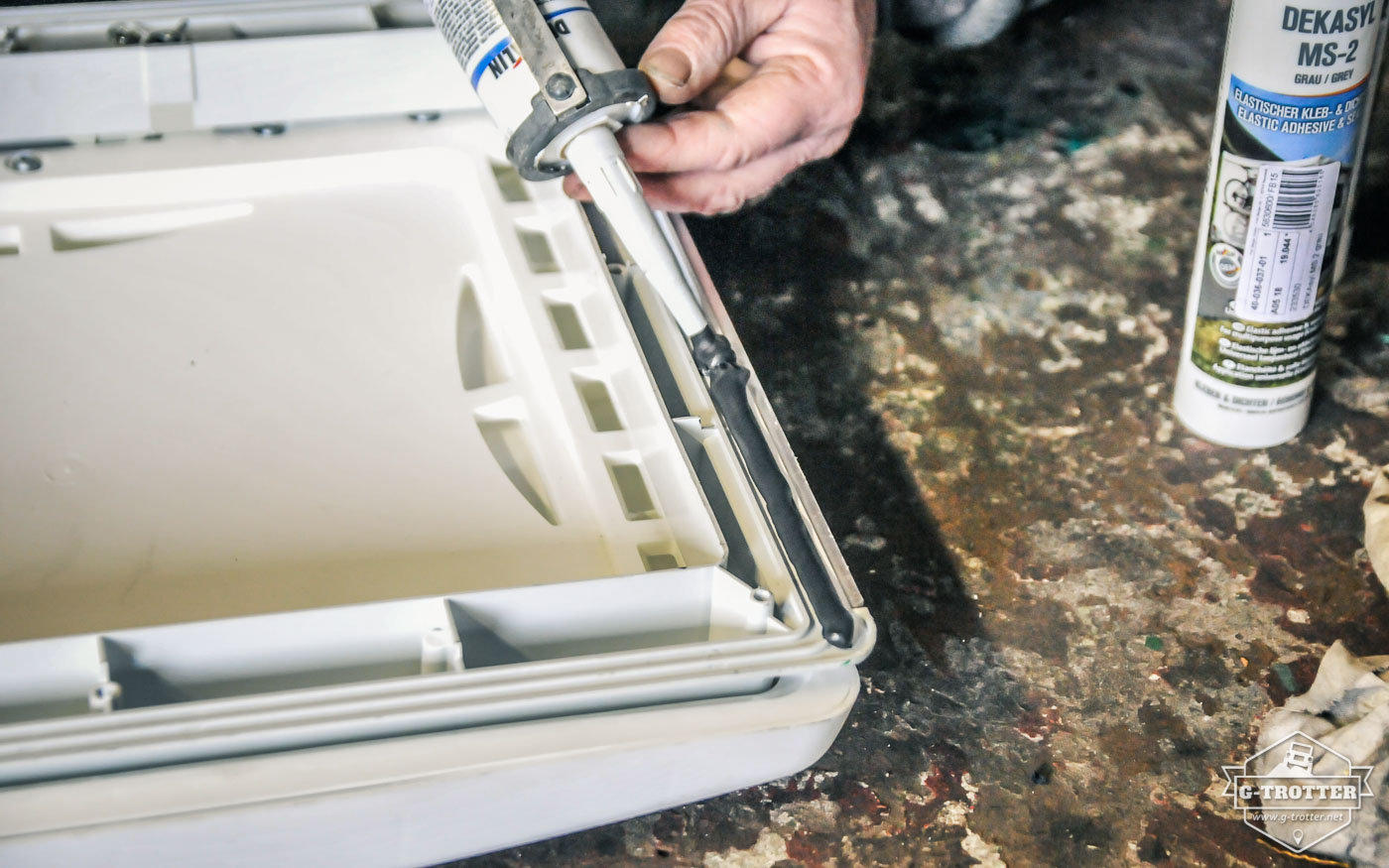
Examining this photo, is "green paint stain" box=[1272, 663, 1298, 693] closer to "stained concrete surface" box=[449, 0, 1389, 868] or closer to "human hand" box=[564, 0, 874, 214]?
"stained concrete surface" box=[449, 0, 1389, 868]

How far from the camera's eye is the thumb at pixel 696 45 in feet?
2.55

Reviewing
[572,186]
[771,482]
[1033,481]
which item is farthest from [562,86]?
[1033,481]

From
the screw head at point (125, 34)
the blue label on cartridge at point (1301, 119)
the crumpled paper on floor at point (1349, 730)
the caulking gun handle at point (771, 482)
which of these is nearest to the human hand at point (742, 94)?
the caulking gun handle at point (771, 482)

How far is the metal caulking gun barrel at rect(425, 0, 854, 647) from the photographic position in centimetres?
70

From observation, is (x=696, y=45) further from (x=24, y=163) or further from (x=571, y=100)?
(x=24, y=163)

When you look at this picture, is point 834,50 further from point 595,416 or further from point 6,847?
point 6,847

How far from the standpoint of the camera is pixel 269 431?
2.46ft

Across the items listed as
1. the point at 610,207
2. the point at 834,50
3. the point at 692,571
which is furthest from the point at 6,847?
the point at 834,50

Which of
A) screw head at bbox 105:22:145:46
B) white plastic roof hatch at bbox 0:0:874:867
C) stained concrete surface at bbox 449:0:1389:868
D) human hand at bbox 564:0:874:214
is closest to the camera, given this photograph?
white plastic roof hatch at bbox 0:0:874:867

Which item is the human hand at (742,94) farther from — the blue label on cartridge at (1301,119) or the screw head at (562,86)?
the blue label on cartridge at (1301,119)

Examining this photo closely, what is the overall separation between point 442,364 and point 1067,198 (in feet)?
2.11

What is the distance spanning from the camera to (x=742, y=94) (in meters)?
0.85

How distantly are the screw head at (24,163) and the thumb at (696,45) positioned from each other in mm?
461

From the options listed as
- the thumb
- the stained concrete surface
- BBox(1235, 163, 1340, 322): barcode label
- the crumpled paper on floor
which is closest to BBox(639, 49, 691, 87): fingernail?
the thumb
